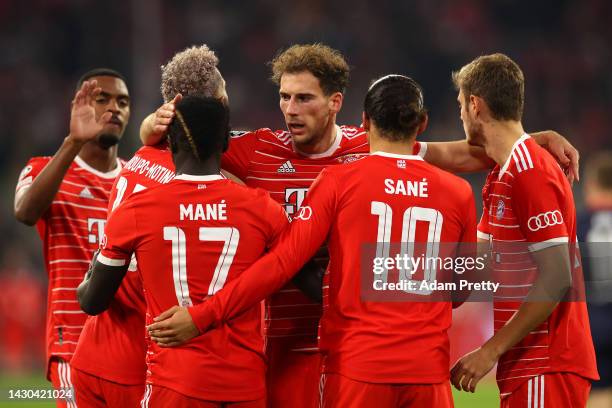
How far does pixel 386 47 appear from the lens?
1923 centimetres

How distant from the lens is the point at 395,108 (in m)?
4.17

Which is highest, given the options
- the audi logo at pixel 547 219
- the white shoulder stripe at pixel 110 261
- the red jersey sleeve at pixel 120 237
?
the audi logo at pixel 547 219

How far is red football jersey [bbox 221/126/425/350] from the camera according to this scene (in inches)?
197

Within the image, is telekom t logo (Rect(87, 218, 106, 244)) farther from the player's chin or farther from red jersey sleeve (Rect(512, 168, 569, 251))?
red jersey sleeve (Rect(512, 168, 569, 251))

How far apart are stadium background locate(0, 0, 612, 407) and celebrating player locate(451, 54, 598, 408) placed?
12.0 metres

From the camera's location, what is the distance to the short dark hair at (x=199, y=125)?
13.3 feet

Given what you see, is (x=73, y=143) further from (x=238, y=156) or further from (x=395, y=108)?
(x=395, y=108)

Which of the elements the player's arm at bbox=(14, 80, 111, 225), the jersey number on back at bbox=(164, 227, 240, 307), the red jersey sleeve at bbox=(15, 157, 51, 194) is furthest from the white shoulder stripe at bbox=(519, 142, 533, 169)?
the red jersey sleeve at bbox=(15, 157, 51, 194)

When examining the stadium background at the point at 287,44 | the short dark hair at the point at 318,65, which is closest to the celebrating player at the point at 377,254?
the short dark hair at the point at 318,65

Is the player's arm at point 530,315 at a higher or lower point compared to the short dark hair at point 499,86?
lower

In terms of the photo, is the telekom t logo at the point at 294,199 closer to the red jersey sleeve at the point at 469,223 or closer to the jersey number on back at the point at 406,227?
the jersey number on back at the point at 406,227

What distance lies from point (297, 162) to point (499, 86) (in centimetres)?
123

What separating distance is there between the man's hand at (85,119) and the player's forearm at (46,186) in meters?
0.07

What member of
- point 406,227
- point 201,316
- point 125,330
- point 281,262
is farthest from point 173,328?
point 406,227
